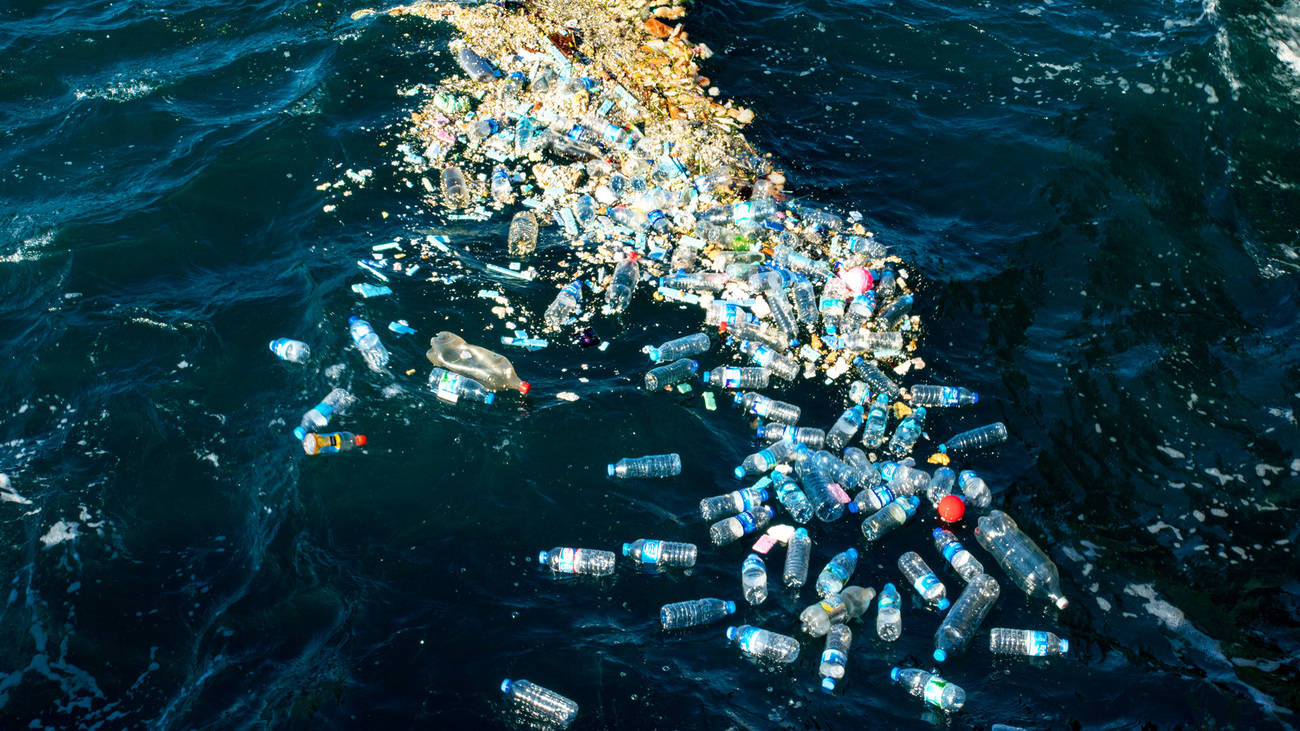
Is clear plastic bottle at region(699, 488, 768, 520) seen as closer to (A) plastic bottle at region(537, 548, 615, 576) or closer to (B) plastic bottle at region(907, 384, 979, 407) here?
(A) plastic bottle at region(537, 548, 615, 576)

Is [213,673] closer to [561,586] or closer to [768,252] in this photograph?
[561,586]

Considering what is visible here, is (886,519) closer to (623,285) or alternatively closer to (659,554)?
(659,554)

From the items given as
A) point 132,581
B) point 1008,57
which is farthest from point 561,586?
point 1008,57

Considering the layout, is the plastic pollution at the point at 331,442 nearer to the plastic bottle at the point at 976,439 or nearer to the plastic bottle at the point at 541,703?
the plastic bottle at the point at 541,703

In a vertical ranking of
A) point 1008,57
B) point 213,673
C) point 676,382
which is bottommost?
point 213,673

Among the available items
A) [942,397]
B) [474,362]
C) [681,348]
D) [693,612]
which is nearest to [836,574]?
[693,612]

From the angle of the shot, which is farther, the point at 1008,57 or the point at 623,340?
the point at 1008,57

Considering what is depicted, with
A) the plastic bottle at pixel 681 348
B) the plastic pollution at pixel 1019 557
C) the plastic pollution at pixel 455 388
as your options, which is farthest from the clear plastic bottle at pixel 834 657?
the plastic pollution at pixel 455 388

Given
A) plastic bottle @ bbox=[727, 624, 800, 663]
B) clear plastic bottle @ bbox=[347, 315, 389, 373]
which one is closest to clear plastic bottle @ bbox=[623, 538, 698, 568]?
plastic bottle @ bbox=[727, 624, 800, 663]
